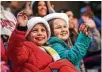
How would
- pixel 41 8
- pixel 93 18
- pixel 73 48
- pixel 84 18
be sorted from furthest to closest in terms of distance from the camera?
pixel 93 18
pixel 84 18
pixel 41 8
pixel 73 48

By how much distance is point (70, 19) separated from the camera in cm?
203

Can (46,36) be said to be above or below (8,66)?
above

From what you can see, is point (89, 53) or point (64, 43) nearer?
point (64, 43)

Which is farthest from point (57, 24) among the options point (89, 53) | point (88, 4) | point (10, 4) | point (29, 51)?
point (88, 4)

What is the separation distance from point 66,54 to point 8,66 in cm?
26

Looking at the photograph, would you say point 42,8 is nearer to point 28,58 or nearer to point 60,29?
point 60,29

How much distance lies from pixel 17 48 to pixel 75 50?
31 centimetres

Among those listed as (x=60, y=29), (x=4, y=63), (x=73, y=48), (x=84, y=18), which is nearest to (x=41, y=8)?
(x=60, y=29)

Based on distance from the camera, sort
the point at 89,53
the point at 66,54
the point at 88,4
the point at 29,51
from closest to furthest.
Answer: the point at 29,51, the point at 66,54, the point at 89,53, the point at 88,4

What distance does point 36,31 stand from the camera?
5.43 feet

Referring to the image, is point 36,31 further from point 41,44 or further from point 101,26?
point 101,26

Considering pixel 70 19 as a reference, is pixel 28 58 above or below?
below

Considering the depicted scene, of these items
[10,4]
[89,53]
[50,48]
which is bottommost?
[89,53]

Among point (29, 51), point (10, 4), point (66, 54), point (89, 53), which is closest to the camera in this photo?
point (29, 51)
